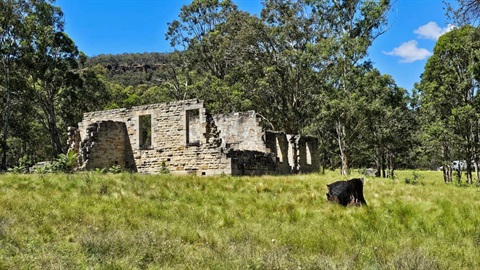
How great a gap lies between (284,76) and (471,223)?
26.4 metres

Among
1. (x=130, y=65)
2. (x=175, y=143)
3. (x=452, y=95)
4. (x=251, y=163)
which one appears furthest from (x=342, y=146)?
(x=130, y=65)

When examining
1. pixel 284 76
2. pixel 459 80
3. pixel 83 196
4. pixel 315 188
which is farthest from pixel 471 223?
pixel 284 76

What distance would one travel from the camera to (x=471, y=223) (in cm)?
869

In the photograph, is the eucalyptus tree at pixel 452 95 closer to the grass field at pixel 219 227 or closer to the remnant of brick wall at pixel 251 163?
the remnant of brick wall at pixel 251 163

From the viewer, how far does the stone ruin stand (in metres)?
18.5

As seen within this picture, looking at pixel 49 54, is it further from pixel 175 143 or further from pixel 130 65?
pixel 130 65

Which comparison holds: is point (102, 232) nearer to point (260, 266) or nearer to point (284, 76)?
point (260, 266)

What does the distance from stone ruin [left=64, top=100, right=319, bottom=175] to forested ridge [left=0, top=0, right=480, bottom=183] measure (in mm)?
6220

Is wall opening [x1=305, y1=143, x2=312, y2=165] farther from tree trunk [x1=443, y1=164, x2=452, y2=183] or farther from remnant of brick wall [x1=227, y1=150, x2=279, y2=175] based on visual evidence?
tree trunk [x1=443, y1=164, x2=452, y2=183]

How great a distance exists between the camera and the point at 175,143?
1983 centimetres

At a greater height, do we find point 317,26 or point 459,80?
point 317,26

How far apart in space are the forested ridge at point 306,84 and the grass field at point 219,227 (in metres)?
13.3

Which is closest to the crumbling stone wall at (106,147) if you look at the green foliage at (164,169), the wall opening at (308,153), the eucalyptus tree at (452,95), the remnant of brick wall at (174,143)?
the remnant of brick wall at (174,143)

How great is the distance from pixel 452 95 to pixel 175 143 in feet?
51.6
